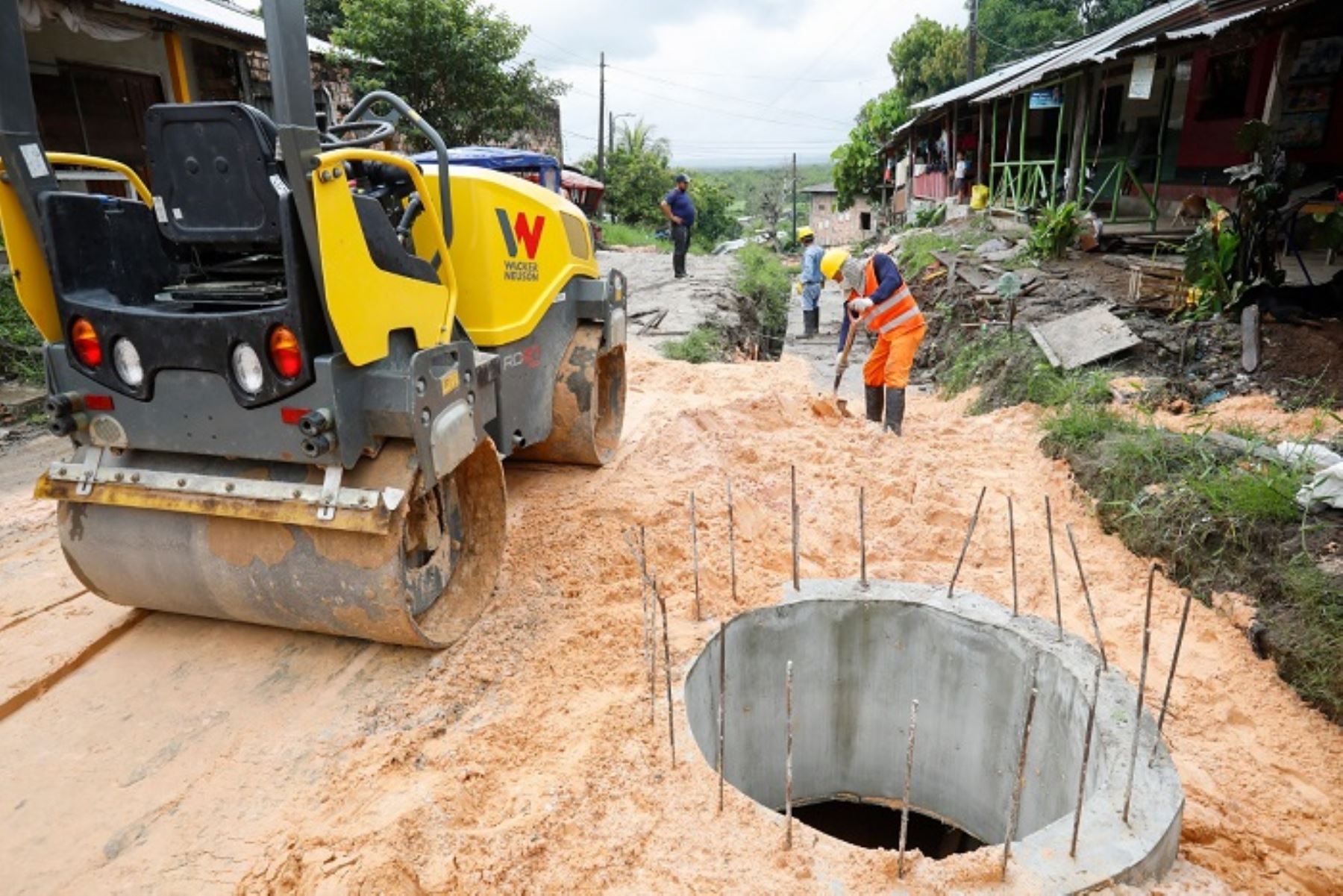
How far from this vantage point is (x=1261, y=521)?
14.2 feet

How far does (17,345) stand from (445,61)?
8.51m

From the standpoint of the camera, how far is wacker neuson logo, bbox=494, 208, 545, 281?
156 inches

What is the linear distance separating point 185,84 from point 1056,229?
10.5 m

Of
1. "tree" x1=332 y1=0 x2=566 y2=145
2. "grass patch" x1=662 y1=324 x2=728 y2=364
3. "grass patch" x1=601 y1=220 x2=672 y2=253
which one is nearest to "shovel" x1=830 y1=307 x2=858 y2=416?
"grass patch" x1=662 y1=324 x2=728 y2=364

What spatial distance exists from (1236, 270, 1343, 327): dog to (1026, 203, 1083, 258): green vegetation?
3.56 metres

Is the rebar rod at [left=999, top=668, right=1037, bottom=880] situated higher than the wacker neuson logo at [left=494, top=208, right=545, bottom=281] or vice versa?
the wacker neuson logo at [left=494, top=208, right=545, bottom=281]

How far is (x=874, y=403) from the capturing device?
24.0ft

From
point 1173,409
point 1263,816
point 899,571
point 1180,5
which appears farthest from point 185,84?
point 1180,5

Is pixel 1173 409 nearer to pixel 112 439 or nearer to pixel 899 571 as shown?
pixel 899 571

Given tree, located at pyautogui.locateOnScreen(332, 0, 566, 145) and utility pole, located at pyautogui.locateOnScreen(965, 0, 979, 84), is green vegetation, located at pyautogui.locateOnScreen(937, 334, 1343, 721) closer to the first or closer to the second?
tree, located at pyautogui.locateOnScreen(332, 0, 566, 145)

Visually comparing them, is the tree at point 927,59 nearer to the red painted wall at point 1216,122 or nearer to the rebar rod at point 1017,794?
the red painted wall at point 1216,122

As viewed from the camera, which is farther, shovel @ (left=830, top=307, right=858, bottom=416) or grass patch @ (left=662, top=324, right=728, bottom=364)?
grass patch @ (left=662, top=324, right=728, bottom=364)

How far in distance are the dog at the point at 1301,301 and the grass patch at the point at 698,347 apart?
203 inches

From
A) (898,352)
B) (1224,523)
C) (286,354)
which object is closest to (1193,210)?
(898,352)
